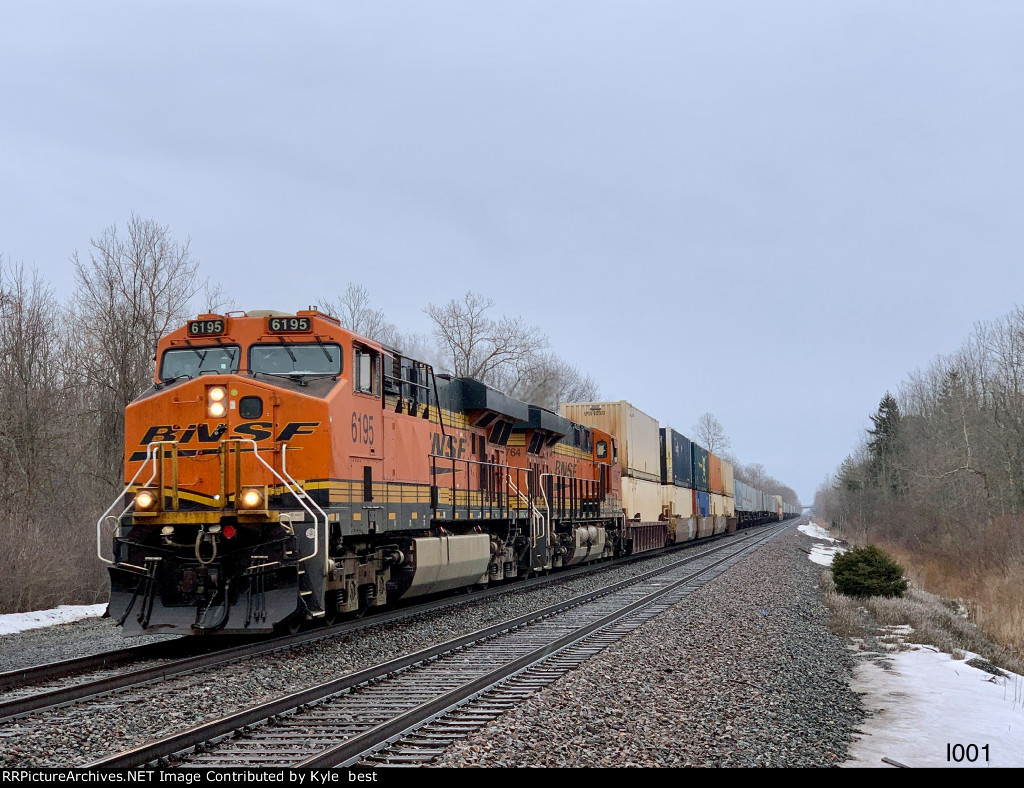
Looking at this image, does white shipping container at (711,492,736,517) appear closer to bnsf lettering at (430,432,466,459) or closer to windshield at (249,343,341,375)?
bnsf lettering at (430,432,466,459)

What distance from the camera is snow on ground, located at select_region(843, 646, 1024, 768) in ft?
19.7

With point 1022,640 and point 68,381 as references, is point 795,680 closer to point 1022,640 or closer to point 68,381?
point 1022,640

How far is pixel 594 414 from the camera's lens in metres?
29.3

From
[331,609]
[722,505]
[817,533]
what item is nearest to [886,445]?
[817,533]

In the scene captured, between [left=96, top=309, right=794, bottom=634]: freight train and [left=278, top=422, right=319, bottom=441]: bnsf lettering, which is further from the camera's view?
[left=278, top=422, right=319, bottom=441]: bnsf lettering

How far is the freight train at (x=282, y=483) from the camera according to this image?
969 centimetres

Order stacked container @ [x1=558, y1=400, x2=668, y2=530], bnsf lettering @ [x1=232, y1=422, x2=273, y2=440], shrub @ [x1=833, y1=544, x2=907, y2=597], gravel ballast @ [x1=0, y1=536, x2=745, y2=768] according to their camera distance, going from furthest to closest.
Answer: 1. stacked container @ [x1=558, y1=400, x2=668, y2=530]
2. shrub @ [x1=833, y1=544, x2=907, y2=597]
3. bnsf lettering @ [x1=232, y1=422, x2=273, y2=440]
4. gravel ballast @ [x1=0, y1=536, x2=745, y2=768]

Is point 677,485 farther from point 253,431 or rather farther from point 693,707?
point 693,707

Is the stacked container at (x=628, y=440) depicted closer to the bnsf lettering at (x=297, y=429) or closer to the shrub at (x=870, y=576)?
the shrub at (x=870, y=576)

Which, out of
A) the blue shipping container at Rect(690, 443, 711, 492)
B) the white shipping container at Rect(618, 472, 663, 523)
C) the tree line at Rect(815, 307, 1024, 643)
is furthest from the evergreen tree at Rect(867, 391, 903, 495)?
the white shipping container at Rect(618, 472, 663, 523)

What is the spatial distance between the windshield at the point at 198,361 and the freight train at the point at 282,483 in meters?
0.02

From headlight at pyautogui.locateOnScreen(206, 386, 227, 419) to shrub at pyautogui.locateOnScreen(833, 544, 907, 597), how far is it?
478 inches

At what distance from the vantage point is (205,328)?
37.1 feet

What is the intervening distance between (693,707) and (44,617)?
11158 millimetres
